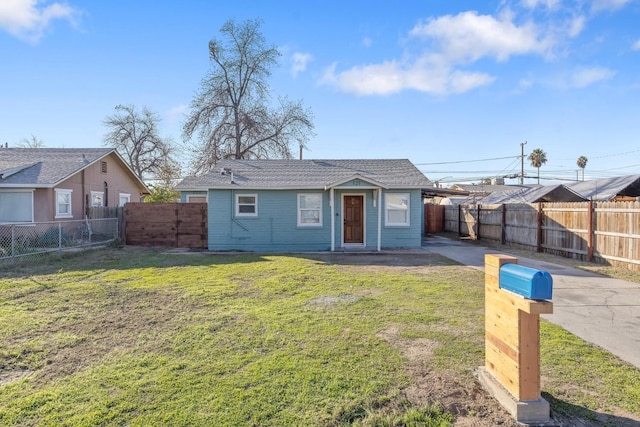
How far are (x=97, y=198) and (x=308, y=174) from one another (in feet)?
39.2

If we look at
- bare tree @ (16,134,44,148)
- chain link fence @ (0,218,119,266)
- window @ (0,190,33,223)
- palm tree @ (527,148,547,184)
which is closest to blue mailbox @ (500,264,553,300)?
chain link fence @ (0,218,119,266)

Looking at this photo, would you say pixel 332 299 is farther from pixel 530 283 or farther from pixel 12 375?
pixel 12 375

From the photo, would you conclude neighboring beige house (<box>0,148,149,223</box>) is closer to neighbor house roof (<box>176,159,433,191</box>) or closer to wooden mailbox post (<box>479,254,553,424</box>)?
neighbor house roof (<box>176,159,433,191</box>)

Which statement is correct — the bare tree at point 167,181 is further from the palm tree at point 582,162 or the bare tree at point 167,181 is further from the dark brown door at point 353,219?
the palm tree at point 582,162

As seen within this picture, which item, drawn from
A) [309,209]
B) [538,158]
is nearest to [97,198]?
[309,209]

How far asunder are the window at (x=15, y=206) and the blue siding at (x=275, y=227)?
26.8 ft

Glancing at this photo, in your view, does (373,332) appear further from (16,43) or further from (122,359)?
(16,43)

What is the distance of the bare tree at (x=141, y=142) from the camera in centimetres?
3409

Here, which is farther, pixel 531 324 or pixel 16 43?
pixel 16 43

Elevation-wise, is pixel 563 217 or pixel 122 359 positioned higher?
pixel 563 217

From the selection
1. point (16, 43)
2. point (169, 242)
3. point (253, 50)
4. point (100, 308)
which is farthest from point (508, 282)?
point (253, 50)

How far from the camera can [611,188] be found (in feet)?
57.9

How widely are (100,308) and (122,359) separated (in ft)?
8.19

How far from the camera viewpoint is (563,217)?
1165cm
